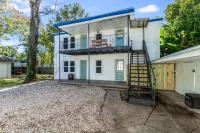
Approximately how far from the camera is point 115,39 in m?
15.3

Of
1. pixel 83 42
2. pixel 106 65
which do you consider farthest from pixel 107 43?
pixel 83 42

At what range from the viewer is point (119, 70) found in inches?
592

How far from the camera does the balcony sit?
13732 mm

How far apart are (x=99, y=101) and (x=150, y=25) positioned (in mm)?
8865

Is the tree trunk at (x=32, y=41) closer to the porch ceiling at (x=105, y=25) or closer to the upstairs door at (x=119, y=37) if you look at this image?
the porch ceiling at (x=105, y=25)

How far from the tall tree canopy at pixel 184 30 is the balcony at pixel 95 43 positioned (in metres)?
7.76

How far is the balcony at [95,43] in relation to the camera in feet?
45.1

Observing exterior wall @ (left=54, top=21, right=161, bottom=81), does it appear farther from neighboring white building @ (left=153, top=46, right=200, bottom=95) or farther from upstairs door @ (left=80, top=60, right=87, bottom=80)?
neighboring white building @ (left=153, top=46, right=200, bottom=95)

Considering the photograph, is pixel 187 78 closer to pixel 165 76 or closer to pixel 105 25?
pixel 165 76

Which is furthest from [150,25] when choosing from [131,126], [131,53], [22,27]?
[22,27]

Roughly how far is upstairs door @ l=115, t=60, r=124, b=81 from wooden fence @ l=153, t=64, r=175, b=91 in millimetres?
3083

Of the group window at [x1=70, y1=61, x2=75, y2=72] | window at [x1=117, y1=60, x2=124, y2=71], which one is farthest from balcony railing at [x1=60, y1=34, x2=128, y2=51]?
window at [x1=70, y1=61, x2=75, y2=72]

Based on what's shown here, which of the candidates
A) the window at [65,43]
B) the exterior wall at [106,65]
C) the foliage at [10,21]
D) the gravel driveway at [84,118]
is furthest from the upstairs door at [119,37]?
the foliage at [10,21]

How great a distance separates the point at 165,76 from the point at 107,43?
19.5 feet
